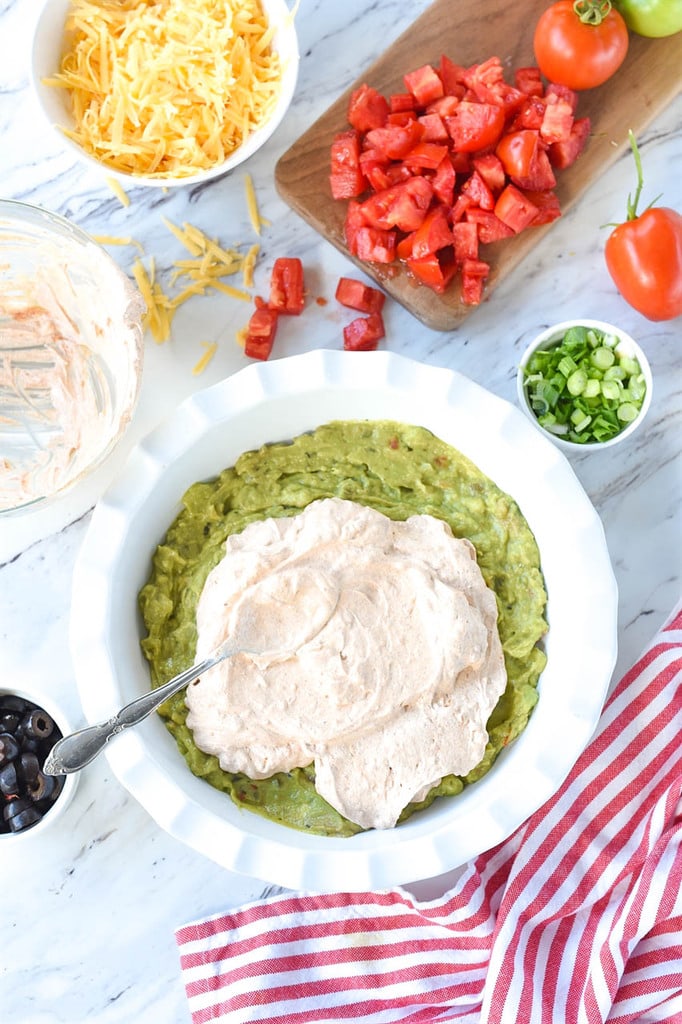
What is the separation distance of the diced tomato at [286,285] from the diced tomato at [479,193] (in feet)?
1.33

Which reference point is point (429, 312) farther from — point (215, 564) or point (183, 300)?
point (215, 564)

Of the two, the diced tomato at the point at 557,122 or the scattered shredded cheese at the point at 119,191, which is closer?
the diced tomato at the point at 557,122

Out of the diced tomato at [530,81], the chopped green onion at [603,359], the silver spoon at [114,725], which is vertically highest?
the diced tomato at [530,81]

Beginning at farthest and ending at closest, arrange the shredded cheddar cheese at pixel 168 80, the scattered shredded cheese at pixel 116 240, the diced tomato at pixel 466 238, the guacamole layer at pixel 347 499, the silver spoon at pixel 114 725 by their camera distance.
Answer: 1. the scattered shredded cheese at pixel 116 240
2. the diced tomato at pixel 466 238
3. the shredded cheddar cheese at pixel 168 80
4. the guacamole layer at pixel 347 499
5. the silver spoon at pixel 114 725

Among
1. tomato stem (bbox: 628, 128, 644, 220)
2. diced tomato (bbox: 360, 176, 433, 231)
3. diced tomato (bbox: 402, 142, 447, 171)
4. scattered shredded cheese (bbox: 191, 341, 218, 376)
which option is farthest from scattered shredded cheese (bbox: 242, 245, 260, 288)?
tomato stem (bbox: 628, 128, 644, 220)

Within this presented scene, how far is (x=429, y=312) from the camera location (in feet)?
7.40

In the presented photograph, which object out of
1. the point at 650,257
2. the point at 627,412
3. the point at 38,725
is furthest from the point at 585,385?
Answer: the point at 38,725

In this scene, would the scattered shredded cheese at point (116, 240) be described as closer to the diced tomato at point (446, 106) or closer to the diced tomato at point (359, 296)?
the diced tomato at point (359, 296)

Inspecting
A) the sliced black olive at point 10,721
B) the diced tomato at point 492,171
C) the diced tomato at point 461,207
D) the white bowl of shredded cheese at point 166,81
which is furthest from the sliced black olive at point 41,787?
the diced tomato at point 492,171

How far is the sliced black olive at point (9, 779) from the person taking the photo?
2.12 metres

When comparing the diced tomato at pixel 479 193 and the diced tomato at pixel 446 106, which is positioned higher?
the diced tomato at pixel 446 106

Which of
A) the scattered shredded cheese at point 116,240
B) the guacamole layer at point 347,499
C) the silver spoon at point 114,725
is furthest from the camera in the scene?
the scattered shredded cheese at point 116,240

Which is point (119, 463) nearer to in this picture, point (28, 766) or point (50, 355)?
point (50, 355)

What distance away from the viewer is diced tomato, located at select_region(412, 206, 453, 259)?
7.23 feet
